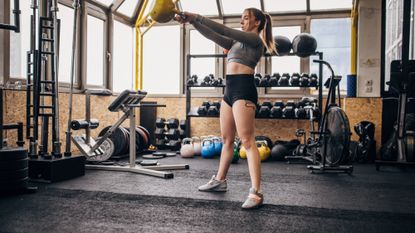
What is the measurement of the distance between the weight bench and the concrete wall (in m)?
3.17

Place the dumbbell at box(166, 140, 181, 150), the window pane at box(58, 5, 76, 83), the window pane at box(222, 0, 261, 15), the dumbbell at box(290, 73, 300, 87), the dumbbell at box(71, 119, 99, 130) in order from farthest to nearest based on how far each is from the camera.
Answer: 1. the window pane at box(222, 0, 261, 15)
2. the dumbbell at box(166, 140, 181, 150)
3. the dumbbell at box(290, 73, 300, 87)
4. the window pane at box(58, 5, 76, 83)
5. the dumbbell at box(71, 119, 99, 130)

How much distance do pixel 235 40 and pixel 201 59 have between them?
4.28m

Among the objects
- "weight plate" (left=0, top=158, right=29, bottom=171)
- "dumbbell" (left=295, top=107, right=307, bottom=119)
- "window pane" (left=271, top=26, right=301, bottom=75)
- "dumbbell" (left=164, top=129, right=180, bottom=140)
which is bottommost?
"weight plate" (left=0, top=158, right=29, bottom=171)

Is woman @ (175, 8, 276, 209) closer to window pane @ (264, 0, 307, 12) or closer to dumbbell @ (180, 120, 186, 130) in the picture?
dumbbell @ (180, 120, 186, 130)

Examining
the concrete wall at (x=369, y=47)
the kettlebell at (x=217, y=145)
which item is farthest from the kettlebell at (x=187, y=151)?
the concrete wall at (x=369, y=47)

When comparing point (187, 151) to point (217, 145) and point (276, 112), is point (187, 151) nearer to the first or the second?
point (217, 145)

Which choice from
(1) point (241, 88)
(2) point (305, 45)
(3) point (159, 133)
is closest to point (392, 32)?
(2) point (305, 45)

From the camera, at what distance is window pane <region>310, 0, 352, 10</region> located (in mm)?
6184

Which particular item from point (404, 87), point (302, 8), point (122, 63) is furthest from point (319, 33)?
point (122, 63)

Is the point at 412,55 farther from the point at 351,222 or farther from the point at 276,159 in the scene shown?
the point at 351,222

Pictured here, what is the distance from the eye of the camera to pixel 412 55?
5617 mm

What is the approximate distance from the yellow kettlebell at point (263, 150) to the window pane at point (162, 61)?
2.27 meters

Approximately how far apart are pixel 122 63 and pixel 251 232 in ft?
16.8

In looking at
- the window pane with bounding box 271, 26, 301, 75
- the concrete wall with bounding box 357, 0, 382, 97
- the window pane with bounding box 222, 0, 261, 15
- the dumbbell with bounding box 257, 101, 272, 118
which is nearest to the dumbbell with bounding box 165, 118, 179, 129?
the dumbbell with bounding box 257, 101, 272, 118
